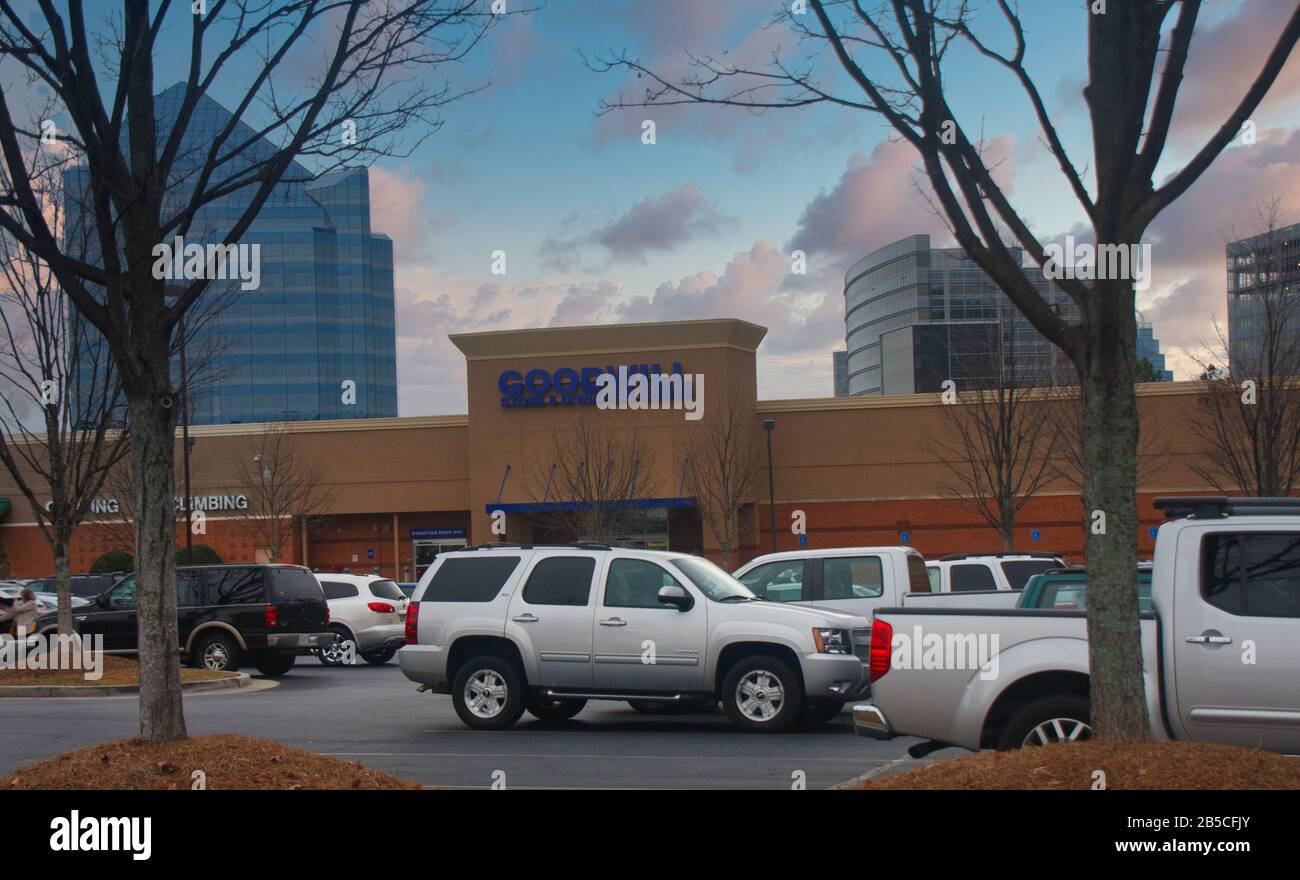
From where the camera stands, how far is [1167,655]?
8.44m

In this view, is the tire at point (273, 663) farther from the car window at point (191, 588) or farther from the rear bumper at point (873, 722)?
the rear bumper at point (873, 722)

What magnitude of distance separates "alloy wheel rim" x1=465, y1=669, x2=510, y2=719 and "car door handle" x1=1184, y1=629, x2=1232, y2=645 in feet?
24.6

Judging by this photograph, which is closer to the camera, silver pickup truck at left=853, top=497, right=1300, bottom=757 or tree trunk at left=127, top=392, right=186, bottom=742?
tree trunk at left=127, top=392, right=186, bottom=742

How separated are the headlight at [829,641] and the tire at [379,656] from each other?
13.8 metres

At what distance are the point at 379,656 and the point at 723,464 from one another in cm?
1910

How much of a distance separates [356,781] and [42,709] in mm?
10529

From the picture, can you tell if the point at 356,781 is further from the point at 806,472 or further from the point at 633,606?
the point at 806,472

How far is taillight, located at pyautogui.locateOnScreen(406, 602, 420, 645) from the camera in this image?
1426cm

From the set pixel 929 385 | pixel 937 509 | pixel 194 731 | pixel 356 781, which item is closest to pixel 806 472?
pixel 937 509

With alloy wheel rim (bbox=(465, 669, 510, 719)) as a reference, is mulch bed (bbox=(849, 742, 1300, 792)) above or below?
above

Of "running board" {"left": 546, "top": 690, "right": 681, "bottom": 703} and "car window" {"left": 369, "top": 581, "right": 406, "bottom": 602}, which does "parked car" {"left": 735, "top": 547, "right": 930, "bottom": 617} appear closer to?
"running board" {"left": 546, "top": 690, "right": 681, "bottom": 703}

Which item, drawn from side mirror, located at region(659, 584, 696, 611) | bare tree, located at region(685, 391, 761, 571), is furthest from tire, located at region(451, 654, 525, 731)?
bare tree, located at region(685, 391, 761, 571)
